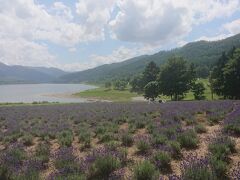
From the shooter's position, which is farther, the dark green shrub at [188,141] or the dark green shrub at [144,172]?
the dark green shrub at [188,141]

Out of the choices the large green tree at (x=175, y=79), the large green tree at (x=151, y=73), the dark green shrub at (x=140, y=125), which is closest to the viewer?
the dark green shrub at (x=140, y=125)

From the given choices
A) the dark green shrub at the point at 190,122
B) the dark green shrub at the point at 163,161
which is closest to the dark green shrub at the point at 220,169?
the dark green shrub at the point at 163,161

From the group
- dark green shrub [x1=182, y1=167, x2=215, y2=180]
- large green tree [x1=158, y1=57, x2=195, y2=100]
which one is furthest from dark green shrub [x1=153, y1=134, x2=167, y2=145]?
large green tree [x1=158, y1=57, x2=195, y2=100]

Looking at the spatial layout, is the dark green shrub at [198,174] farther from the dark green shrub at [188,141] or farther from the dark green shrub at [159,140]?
the dark green shrub at [159,140]

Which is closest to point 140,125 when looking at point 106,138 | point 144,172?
point 106,138

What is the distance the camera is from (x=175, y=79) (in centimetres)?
5756

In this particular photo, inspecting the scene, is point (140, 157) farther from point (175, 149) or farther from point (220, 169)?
point (220, 169)

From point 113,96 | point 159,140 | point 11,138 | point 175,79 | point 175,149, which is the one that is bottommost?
point 113,96

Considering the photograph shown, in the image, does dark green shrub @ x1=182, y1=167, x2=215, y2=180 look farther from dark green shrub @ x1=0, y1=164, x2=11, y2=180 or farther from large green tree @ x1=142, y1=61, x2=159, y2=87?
large green tree @ x1=142, y1=61, x2=159, y2=87

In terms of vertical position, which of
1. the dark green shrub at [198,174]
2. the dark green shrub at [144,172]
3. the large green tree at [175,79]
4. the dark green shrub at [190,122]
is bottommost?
the dark green shrub at [144,172]

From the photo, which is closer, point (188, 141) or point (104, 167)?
point (104, 167)

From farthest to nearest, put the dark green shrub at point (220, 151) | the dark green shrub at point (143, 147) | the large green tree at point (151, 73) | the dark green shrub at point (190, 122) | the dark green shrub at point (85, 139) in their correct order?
the large green tree at point (151, 73) → the dark green shrub at point (190, 122) → the dark green shrub at point (85, 139) → the dark green shrub at point (143, 147) → the dark green shrub at point (220, 151)

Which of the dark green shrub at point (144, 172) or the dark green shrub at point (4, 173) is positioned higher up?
the dark green shrub at point (144, 172)

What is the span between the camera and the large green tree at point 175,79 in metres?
57.2
